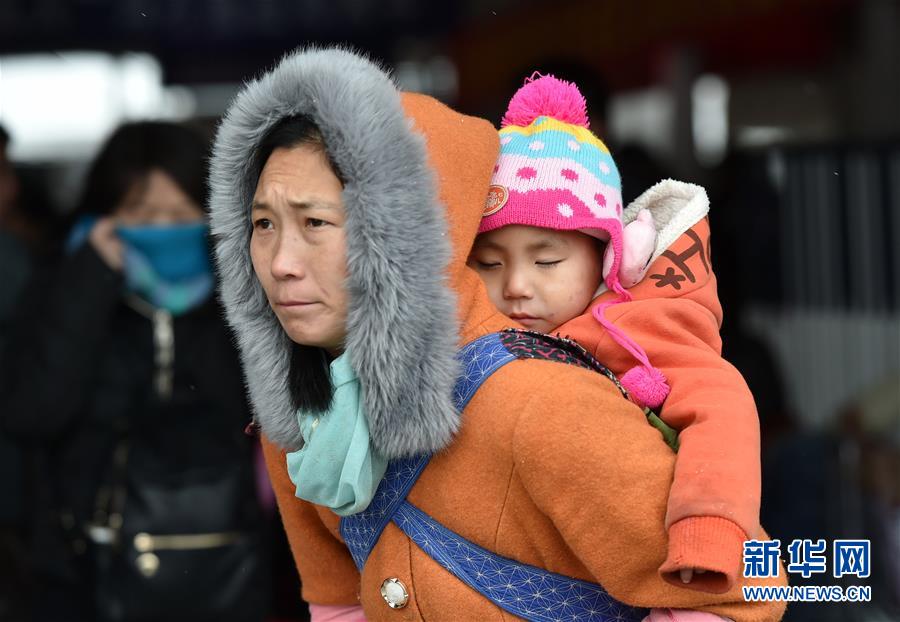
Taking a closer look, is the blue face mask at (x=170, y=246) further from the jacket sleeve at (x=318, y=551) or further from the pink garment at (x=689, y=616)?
the pink garment at (x=689, y=616)

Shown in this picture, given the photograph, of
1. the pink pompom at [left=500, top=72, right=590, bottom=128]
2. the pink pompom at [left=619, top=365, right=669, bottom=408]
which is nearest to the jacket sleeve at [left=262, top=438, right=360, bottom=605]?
the pink pompom at [left=619, top=365, right=669, bottom=408]

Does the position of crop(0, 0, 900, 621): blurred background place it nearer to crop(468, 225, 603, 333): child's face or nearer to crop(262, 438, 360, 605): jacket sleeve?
crop(468, 225, 603, 333): child's face

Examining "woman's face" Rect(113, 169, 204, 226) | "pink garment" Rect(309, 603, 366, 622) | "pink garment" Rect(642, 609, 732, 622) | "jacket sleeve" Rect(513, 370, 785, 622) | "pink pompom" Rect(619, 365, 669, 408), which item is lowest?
"pink garment" Rect(309, 603, 366, 622)

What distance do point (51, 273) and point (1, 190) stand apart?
1159 millimetres

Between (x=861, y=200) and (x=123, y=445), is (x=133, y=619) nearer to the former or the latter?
(x=123, y=445)

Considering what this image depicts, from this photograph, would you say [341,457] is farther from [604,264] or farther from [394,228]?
[604,264]

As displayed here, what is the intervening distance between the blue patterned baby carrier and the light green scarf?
0.28 ft

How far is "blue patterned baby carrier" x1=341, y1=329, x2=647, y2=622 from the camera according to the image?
186 cm

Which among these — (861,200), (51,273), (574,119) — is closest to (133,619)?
(51,273)

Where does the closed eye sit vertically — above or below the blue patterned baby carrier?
above

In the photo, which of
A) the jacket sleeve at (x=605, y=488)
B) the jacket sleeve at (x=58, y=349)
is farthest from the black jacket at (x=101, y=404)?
the jacket sleeve at (x=605, y=488)

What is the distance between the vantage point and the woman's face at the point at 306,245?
1844 mm

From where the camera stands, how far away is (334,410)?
1.87m

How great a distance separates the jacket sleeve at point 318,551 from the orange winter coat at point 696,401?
0.55 meters
